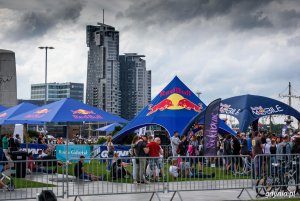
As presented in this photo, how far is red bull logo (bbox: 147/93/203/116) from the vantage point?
3153 centimetres

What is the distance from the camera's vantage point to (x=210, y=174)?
52.2 ft

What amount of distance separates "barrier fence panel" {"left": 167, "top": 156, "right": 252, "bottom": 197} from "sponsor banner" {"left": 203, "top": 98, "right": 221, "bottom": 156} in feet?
20.7

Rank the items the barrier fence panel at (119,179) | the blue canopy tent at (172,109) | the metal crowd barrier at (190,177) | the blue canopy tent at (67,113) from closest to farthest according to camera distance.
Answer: the barrier fence panel at (119,179)
the metal crowd barrier at (190,177)
the blue canopy tent at (67,113)
the blue canopy tent at (172,109)

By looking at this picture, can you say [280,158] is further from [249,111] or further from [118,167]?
[249,111]

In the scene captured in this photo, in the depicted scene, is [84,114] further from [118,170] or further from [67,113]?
[118,170]

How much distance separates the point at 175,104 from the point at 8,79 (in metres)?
19.4

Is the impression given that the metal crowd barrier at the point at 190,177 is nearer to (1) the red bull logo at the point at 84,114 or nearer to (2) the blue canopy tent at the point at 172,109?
(1) the red bull logo at the point at 84,114

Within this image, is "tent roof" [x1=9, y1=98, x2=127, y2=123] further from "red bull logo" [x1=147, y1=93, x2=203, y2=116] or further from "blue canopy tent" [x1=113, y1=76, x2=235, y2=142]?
"red bull logo" [x1=147, y1=93, x2=203, y2=116]

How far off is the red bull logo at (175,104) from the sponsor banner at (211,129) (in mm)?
7548

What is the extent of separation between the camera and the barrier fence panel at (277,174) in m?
16.2

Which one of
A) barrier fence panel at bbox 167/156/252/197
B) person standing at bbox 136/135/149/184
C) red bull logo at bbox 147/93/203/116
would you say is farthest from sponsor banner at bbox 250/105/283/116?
barrier fence panel at bbox 167/156/252/197

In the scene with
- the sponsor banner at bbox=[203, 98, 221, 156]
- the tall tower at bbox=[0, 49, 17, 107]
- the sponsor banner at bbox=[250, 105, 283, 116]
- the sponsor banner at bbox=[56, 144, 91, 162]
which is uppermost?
the tall tower at bbox=[0, 49, 17, 107]

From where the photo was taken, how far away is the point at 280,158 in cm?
1669

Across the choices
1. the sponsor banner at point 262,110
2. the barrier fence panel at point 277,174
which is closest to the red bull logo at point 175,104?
the sponsor banner at point 262,110
